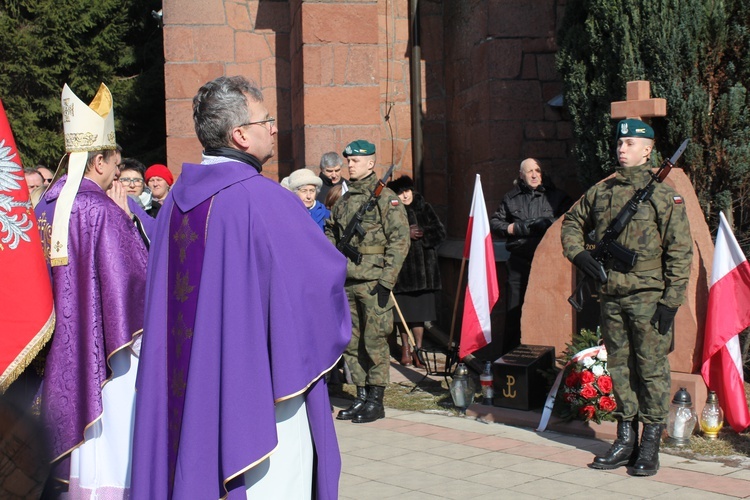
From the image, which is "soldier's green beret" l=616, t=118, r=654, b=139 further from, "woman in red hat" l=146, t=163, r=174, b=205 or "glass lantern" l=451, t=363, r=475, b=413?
"woman in red hat" l=146, t=163, r=174, b=205

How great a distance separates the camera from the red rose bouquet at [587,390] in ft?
20.7

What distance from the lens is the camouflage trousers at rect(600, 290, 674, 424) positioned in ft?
18.0

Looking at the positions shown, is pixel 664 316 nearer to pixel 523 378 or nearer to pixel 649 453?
pixel 649 453

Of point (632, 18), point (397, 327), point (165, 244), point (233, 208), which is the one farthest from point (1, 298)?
point (397, 327)

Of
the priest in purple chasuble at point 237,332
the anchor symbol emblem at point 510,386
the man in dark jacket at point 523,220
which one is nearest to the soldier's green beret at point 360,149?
the man in dark jacket at point 523,220

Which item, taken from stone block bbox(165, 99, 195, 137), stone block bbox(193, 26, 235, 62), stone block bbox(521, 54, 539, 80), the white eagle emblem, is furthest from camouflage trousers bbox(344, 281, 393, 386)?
stone block bbox(193, 26, 235, 62)

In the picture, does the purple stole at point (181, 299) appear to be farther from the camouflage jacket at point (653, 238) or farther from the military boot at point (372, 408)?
the military boot at point (372, 408)

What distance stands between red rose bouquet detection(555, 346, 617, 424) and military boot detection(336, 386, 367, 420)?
4.84 feet

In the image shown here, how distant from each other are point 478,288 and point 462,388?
2.57 feet

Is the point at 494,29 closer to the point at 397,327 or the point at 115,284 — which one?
the point at 397,327

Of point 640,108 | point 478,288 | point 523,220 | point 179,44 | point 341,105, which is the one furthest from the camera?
point 179,44

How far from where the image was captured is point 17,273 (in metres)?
3.84

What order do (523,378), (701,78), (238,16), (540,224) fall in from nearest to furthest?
(523,378)
(701,78)
(540,224)
(238,16)

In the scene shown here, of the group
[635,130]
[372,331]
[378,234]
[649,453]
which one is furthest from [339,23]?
[649,453]
